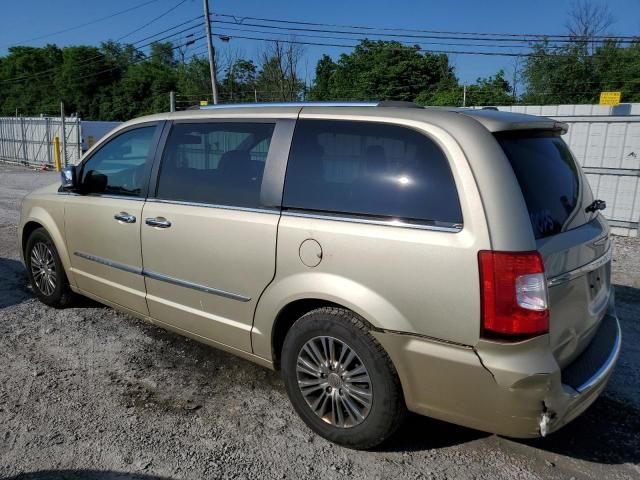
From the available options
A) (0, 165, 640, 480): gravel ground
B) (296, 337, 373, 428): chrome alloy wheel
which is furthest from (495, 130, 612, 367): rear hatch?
(296, 337, 373, 428): chrome alloy wheel

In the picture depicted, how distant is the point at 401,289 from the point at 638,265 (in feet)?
18.8

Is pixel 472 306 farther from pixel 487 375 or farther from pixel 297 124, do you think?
pixel 297 124

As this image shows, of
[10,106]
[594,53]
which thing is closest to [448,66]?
[594,53]

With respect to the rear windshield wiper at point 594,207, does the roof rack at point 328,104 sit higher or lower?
higher

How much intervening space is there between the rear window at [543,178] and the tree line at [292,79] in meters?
27.3

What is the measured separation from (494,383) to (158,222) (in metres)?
2.39

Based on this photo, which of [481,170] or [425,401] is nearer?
[481,170]

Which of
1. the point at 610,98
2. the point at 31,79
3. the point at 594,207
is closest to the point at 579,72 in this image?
the point at 610,98

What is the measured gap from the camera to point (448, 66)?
45.0m

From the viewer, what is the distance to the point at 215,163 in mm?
3482

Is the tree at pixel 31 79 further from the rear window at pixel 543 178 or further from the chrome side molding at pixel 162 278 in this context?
the rear window at pixel 543 178

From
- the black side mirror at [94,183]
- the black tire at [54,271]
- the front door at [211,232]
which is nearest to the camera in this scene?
the front door at [211,232]

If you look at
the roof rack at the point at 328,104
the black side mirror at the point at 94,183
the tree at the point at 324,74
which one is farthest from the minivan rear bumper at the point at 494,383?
the tree at the point at 324,74

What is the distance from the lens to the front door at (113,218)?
3.85 metres
